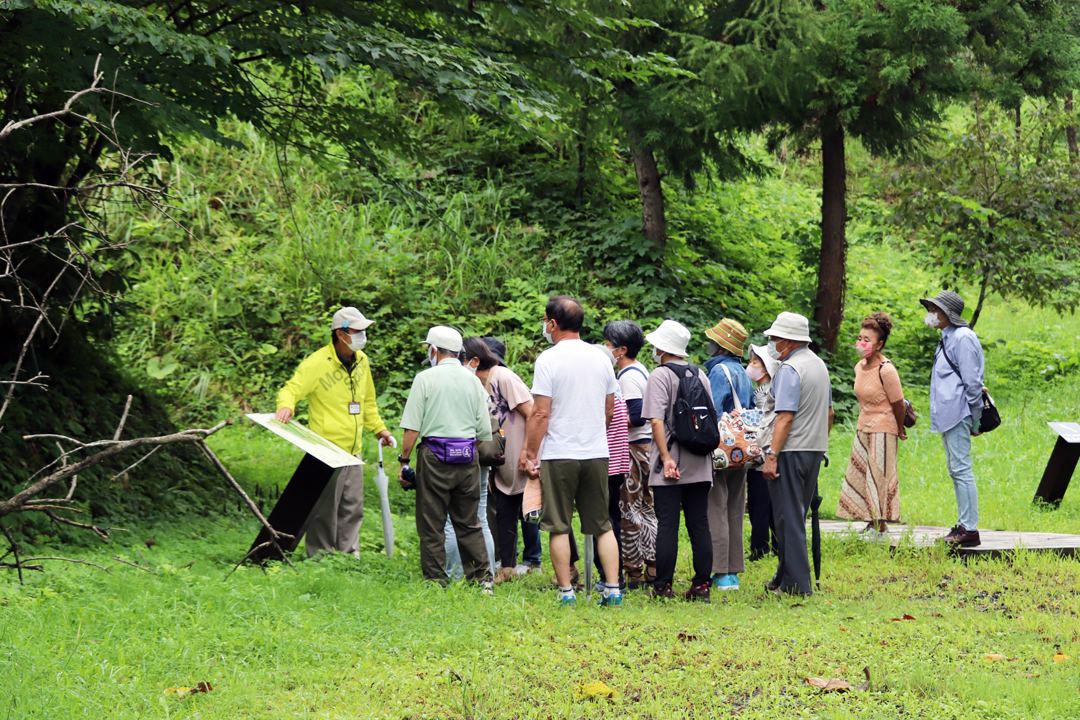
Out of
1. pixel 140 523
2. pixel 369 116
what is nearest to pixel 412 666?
pixel 140 523

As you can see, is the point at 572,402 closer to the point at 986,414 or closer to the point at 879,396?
the point at 879,396

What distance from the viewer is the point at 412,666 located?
4.44m

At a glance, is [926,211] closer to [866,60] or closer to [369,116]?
[866,60]

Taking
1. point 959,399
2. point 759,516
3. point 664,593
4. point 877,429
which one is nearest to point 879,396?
point 877,429

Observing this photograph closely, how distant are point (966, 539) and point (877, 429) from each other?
3.38ft

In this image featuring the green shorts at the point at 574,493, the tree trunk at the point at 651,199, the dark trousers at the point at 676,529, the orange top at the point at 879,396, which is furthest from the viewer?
the tree trunk at the point at 651,199

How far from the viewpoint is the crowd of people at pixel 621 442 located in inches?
227

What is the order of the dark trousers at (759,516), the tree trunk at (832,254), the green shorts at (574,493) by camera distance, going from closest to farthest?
the green shorts at (574,493), the dark trousers at (759,516), the tree trunk at (832,254)

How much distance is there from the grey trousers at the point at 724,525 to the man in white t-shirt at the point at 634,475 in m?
0.43

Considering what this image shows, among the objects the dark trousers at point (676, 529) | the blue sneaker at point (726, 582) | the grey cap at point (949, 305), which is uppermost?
the grey cap at point (949, 305)

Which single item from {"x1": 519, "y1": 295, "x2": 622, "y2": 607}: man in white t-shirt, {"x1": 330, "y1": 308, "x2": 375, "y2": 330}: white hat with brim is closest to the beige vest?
{"x1": 519, "y1": 295, "x2": 622, "y2": 607}: man in white t-shirt

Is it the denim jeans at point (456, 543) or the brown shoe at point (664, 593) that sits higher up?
the denim jeans at point (456, 543)

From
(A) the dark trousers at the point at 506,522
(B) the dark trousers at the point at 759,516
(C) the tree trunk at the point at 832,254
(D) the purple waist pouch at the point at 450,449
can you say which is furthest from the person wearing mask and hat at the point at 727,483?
(C) the tree trunk at the point at 832,254

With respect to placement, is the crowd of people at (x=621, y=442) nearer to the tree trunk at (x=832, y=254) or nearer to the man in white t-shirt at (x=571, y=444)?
the man in white t-shirt at (x=571, y=444)
